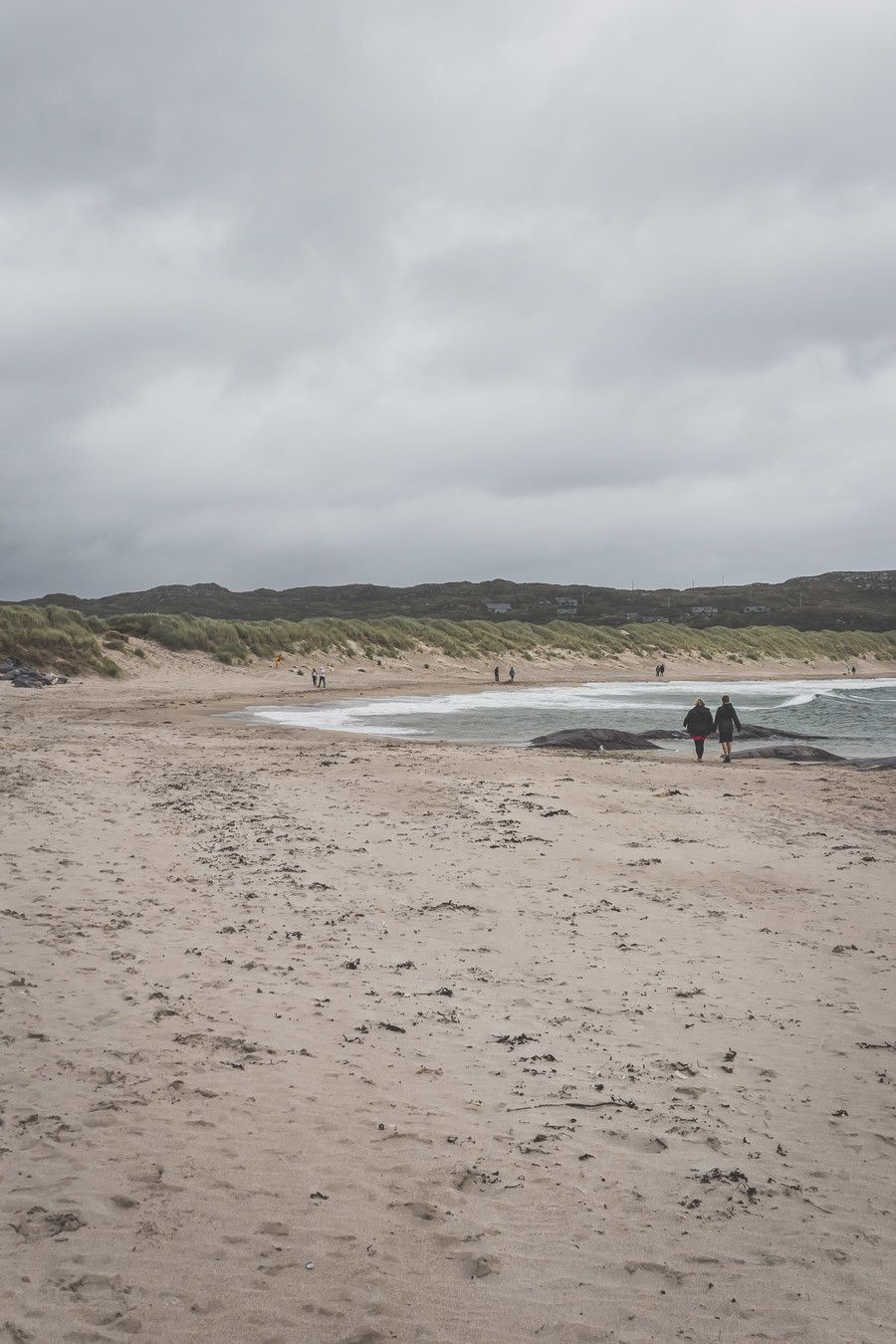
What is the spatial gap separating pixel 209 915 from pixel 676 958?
359 cm

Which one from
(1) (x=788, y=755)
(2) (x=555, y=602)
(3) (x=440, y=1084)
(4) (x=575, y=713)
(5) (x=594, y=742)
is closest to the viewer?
(3) (x=440, y=1084)

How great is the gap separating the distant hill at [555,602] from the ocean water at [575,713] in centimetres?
6704

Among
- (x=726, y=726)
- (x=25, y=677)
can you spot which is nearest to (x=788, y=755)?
(x=726, y=726)

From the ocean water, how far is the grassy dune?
36.8 feet

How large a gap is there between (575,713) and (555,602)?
112144mm

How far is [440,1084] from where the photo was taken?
451 centimetres

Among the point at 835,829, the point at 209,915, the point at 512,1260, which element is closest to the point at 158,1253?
the point at 512,1260

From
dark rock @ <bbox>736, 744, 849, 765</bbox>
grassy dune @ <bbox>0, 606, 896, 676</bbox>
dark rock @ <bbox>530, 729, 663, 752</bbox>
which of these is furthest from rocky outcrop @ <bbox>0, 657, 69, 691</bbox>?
dark rock @ <bbox>736, 744, 849, 765</bbox>

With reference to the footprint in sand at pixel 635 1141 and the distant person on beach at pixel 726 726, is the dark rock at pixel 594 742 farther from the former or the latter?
the footprint in sand at pixel 635 1141

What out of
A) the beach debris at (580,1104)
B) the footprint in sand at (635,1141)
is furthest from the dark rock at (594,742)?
the footprint in sand at (635,1141)

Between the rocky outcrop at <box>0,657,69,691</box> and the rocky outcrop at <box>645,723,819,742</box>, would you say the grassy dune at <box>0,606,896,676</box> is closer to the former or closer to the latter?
the rocky outcrop at <box>0,657,69,691</box>

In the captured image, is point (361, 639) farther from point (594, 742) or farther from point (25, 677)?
point (594, 742)

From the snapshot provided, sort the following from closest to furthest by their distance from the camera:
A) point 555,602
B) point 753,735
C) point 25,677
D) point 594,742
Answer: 1. point 594,742
2. point 753,735
3. point 25,677
4. point 555,602

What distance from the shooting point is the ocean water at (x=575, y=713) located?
78.7 ft
